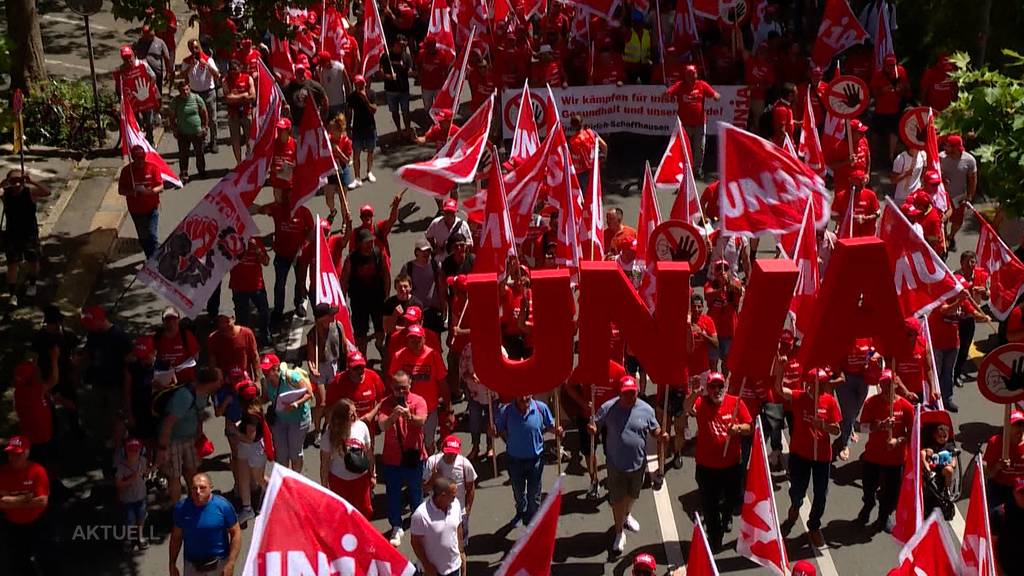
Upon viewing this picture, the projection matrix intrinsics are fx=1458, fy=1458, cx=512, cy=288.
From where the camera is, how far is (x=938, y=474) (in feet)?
39.0

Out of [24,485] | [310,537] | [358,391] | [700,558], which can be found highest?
[310,537]

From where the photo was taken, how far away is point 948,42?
73.5ft

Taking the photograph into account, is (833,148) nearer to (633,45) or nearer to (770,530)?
(633,45)

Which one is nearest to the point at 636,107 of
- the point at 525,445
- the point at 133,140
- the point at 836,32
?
the point at 836,32

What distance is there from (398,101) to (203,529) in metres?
11.5

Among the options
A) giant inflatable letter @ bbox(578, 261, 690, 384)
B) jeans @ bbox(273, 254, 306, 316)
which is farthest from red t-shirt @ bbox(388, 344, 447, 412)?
jeans @ bbox(273, 254, 306, 316)

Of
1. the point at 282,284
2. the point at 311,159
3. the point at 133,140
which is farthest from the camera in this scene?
the point at 133,140

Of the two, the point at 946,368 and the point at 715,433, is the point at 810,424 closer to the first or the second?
the point at 715,433

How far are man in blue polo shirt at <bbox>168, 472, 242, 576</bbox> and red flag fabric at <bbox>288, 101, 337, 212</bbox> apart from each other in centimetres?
495

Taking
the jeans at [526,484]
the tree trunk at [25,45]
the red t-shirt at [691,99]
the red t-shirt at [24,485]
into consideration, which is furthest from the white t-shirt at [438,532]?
the tree trunk at [25,45]

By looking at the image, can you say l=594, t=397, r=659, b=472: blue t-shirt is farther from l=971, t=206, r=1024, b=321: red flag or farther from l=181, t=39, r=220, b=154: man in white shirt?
l=181, t=39, r=220, b=154: man in white shirt

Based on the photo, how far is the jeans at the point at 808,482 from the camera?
12.3 m

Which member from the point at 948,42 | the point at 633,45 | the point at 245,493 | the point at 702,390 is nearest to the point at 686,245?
the point at 702,390

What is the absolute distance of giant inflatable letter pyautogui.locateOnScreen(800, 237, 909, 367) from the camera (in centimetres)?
1140
